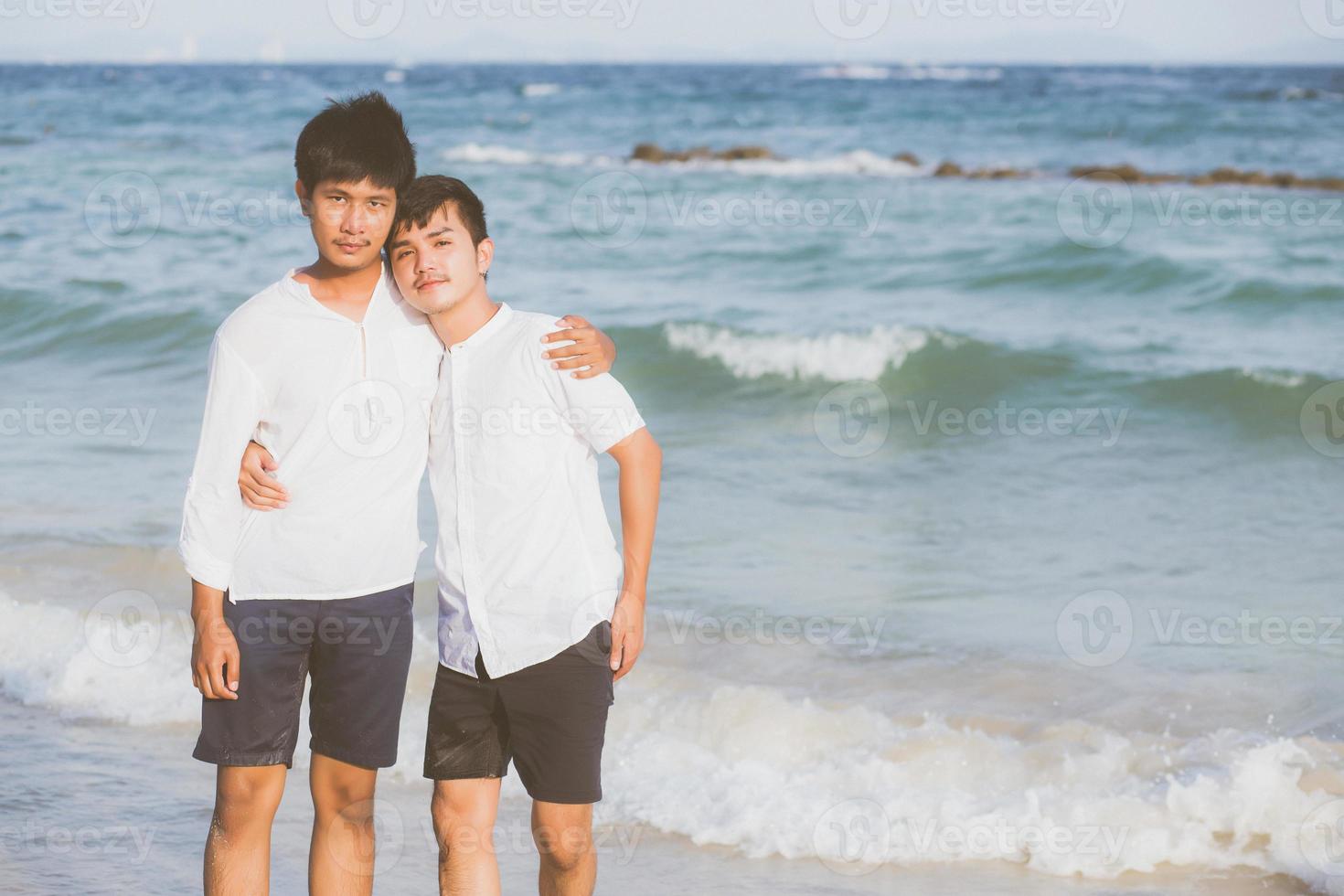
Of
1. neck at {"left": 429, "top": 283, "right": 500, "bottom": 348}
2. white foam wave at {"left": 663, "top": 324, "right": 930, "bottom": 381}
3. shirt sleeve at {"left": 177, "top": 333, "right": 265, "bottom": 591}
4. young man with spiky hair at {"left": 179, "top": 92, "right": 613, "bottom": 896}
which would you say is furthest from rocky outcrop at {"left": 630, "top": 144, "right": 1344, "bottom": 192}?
shirt sleeve at {"left": 177, "top": 333, "right": 265, "bottom": 591}

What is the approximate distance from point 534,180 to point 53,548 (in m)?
16.2

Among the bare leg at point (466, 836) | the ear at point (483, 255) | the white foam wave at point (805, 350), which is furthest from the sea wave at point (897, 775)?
the white foam wave at point (805, 350)

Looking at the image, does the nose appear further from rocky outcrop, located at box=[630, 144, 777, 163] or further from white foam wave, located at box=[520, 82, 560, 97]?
white foam wave, located at box=[520, 82, 560, 97]

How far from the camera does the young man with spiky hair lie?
287cm

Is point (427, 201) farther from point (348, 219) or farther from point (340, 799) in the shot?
point (340, 799)

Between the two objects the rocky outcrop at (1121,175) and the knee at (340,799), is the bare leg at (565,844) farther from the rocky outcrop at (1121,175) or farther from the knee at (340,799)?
the rocky outcrop at (1121,175)

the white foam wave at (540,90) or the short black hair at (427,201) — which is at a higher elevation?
the white foam wave at (540,90)

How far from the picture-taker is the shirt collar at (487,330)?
3031 mm

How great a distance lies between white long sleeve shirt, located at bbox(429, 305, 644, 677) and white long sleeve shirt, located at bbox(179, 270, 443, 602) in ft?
0.38

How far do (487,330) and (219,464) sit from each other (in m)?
0.63

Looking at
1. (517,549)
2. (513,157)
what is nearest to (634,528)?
(517,549)

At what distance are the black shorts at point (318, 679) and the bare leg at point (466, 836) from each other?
6.9 inches

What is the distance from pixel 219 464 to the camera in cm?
283

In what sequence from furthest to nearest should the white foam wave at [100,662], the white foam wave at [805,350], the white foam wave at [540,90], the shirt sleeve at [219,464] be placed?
the white foam wave at [540,90] → the white foam wave at [805,350] → the white foam wave at [100,662] → the shirt sleeve at [219,464]
